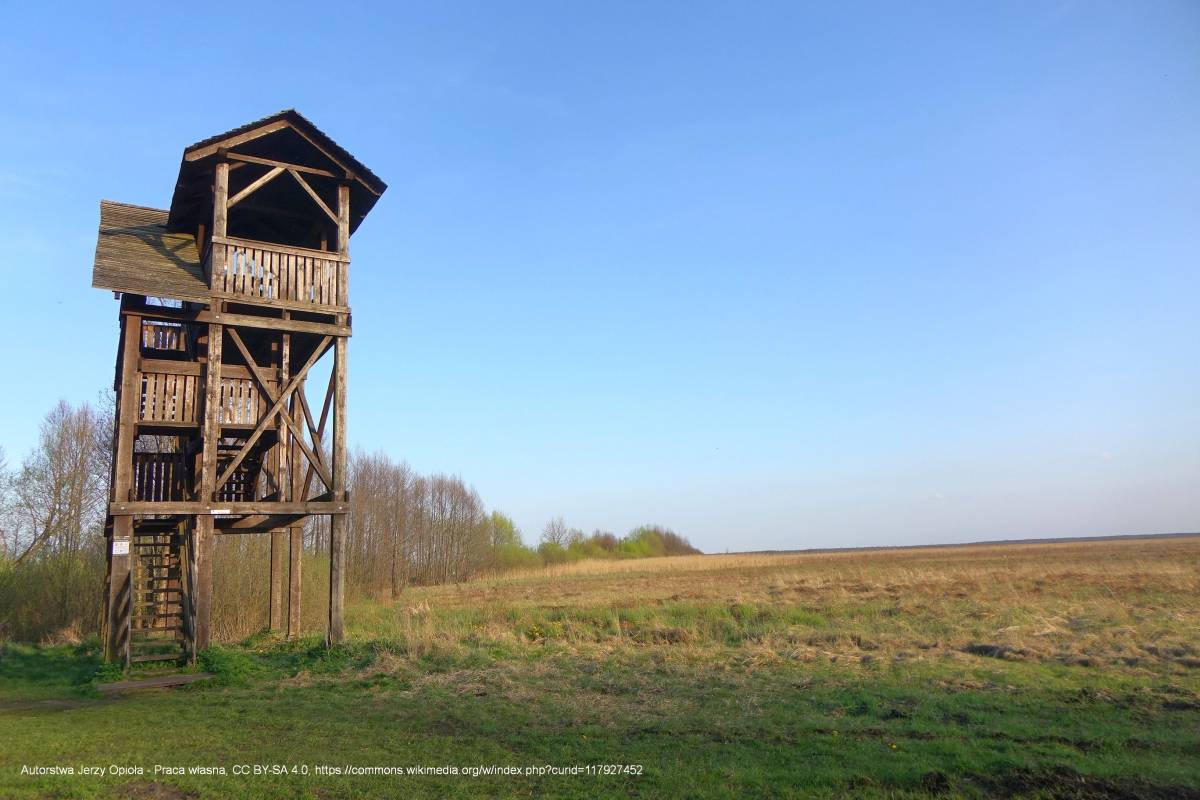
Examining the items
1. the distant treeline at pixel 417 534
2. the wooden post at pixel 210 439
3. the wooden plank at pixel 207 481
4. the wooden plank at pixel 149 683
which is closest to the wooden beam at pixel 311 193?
the wooden post at pixel 210 439

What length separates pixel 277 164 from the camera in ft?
54.2

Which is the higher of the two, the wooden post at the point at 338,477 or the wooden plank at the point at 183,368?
the wooden plank at the point at 183,368

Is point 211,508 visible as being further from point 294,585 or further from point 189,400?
point 294,585

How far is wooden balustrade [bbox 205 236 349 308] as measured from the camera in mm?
15648

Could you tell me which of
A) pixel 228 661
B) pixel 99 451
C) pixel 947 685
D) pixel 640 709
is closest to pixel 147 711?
pixel 228 661

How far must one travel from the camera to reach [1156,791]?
646 cm

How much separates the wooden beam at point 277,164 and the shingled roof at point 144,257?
2539 millimetres

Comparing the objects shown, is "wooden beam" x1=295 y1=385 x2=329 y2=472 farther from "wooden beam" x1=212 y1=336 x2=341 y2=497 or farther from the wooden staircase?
the wooden staircase

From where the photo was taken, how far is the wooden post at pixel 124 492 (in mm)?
14609

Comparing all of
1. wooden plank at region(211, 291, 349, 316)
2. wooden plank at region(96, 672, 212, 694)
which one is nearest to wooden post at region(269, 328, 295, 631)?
wooden plank at region(211, 291, 349, 316)

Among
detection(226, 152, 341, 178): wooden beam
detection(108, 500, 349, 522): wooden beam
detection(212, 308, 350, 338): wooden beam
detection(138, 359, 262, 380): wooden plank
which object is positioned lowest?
detection(108, 500, 349, 522): wooden beam

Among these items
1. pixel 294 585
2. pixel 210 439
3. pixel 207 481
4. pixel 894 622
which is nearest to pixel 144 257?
pixel 210 439

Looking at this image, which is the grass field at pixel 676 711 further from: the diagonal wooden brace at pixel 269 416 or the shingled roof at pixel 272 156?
the shingled roof at pixel 272 156

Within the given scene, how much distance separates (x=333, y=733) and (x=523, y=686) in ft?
11.3
